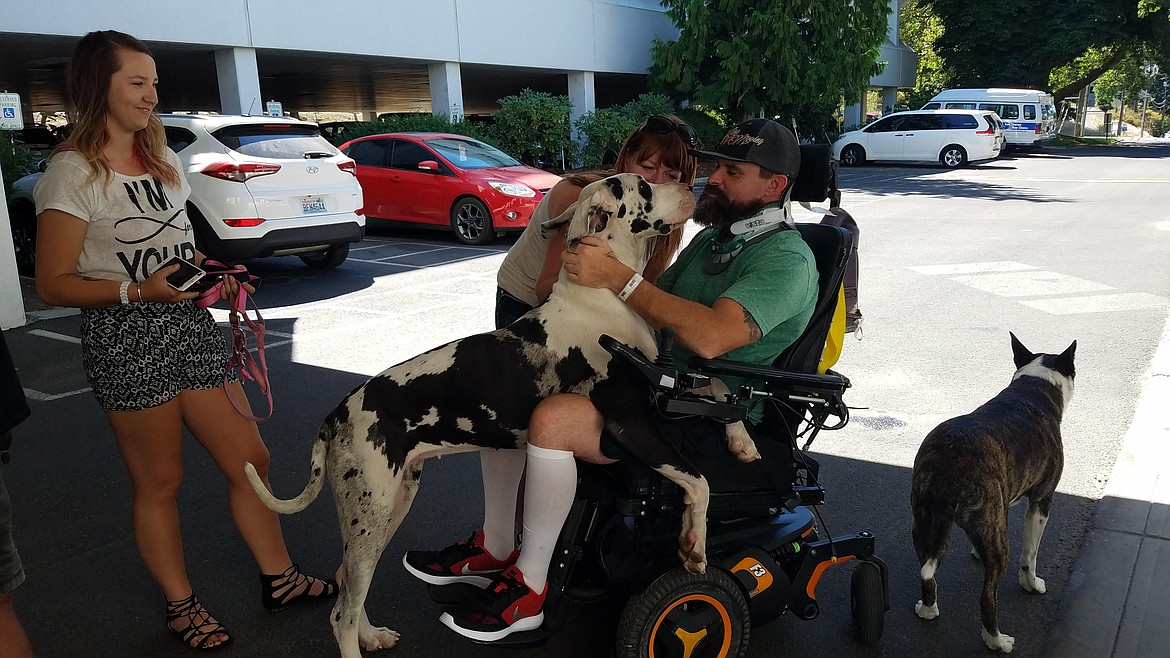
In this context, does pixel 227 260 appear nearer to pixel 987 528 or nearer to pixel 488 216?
pixel 488 216

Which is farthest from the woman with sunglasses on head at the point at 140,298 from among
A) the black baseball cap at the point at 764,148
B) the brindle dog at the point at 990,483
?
Answer: the brindle dog at the point at 990,483

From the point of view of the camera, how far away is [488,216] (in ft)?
40.1

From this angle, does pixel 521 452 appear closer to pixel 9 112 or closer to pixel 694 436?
pixel 694 436

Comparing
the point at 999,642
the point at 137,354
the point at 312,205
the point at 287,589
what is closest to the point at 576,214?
the point at 137,354

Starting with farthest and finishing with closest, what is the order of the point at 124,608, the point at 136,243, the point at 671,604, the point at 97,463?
the point at 97,463
the point at 124,608
the point at 136,243
the point at 671,604

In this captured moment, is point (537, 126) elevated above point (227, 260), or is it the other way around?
point (537, 126)

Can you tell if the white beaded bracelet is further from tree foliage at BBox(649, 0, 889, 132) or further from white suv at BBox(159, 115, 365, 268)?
tree foliage at BBox(649, 0, 889, 132)

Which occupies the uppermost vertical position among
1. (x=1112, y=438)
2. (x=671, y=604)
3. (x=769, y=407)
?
(x=769, y=407)

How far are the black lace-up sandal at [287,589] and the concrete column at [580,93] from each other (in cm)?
2052

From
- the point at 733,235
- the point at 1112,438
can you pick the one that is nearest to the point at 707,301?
the point at 733,235

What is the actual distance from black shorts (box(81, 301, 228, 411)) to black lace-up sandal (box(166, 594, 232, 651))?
2.60 feet

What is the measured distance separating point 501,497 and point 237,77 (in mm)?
14138

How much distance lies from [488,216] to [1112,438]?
8.76 m

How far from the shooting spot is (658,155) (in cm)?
328
